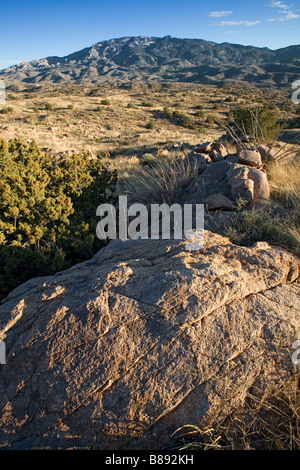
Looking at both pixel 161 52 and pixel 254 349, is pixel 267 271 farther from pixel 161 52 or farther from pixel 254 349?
pixel 161 52

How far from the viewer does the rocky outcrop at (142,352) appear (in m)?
1.99

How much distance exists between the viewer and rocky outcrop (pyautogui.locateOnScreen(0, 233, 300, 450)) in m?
1.99

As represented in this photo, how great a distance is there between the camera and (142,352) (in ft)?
7.05

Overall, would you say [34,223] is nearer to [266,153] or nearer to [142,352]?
[142,352]

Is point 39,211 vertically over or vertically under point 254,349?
over

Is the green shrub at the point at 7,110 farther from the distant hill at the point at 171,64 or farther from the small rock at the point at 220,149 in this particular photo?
the distant hill at the point at 171,64

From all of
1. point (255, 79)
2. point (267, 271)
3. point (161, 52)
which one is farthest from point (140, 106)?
point (161, 52)

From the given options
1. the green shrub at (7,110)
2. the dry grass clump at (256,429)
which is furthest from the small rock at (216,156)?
the green shrub at (7,110)

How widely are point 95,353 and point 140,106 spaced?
116 ft

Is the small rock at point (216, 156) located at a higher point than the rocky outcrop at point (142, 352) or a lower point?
higher

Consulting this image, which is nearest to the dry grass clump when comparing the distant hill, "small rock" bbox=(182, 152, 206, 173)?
"small rock" bbox=(182, 152, 206, 173)
